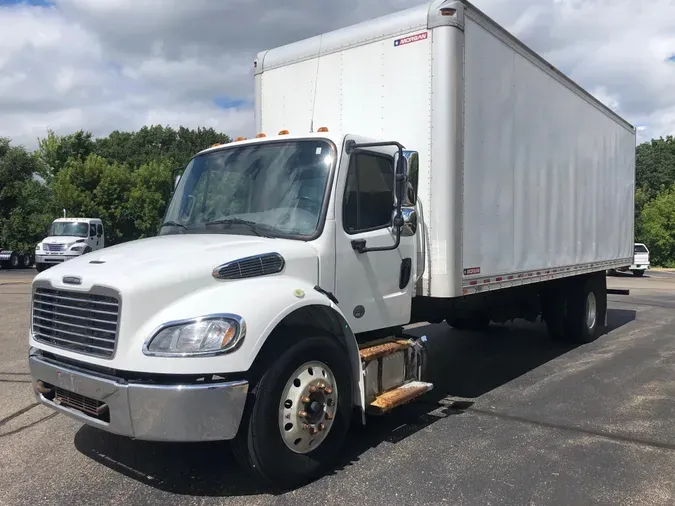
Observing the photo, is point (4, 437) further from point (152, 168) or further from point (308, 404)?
point (152, 168)

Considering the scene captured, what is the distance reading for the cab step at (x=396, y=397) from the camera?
14.8ft

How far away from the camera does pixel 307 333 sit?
4.09 metres

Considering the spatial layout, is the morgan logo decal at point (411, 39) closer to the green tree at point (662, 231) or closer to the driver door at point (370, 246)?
the driver door at point (370, 246)

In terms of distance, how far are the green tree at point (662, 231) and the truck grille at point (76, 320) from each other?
4411 cm

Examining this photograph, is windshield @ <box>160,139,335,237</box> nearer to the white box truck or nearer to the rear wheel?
the white box truck

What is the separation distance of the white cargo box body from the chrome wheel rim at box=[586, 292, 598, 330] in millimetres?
2126

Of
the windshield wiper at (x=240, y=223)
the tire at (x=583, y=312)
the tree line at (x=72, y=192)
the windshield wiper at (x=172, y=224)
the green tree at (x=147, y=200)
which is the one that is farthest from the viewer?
the green tree at (x=147, y=200)

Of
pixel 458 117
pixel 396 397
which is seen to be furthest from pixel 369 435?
pixel 458 117

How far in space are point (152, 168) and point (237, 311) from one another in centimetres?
3921

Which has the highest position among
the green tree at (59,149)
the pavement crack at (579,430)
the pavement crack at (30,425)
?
the green tree at (59,149)

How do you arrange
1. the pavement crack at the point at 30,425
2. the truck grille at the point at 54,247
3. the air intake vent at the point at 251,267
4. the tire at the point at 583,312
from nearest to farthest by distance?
1. the air intake vent at the point at 251,267
2. the pavement crack at the point at 30,425
3. the tire at the point at 583,312
4. the truck grille at the point at 54,247

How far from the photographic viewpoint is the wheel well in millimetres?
3766

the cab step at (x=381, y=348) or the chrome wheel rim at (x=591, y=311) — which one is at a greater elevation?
the cab step at (x=381, y=348)

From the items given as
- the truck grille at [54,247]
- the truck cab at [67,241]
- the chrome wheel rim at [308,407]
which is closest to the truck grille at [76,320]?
the chrome wheel rim at [308,407]
